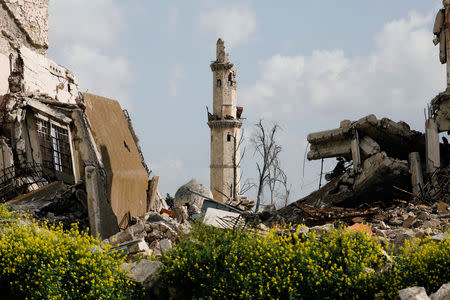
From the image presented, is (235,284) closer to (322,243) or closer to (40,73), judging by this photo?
(322,243)

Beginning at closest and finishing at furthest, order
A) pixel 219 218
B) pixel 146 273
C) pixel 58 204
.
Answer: pixel 146 273, pixel 219 218, pixel 58 204

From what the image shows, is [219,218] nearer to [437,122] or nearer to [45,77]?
[437,122]

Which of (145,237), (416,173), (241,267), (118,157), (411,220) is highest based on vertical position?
(118,157)

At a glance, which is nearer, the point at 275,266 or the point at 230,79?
the point at 275,266

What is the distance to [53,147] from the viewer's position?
12883 mm

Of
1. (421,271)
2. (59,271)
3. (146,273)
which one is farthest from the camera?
(146,273)

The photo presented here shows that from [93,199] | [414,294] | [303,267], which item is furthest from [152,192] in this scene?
[414,294]

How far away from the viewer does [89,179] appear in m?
11.0

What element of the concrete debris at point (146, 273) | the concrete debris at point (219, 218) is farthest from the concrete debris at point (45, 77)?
the concrete debris at point (146, 273)

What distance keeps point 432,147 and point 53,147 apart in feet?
32.4

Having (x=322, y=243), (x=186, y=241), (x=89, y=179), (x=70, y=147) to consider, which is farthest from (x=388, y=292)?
(x=70, y=147)

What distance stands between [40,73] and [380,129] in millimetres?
9664

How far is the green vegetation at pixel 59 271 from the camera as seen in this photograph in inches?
282

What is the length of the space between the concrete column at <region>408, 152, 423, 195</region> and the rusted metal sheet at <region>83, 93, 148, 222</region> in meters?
7.29
